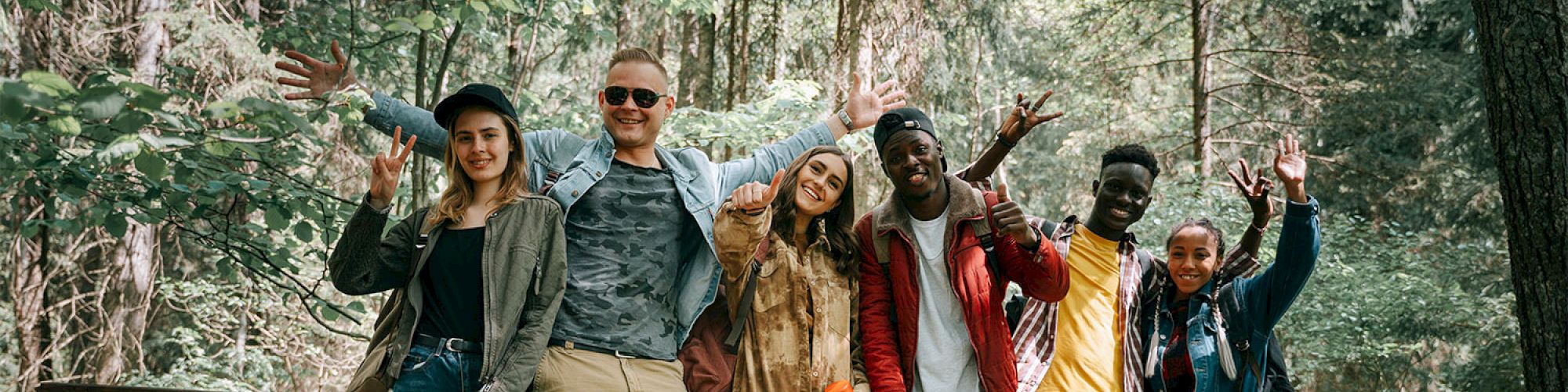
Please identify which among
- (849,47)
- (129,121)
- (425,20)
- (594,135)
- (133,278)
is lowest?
(133,278)

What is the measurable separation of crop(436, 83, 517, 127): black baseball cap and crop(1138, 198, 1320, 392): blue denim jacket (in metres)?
2.58

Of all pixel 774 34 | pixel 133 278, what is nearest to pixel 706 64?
pixel 774 34

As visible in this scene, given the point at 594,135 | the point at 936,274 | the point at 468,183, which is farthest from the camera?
the point at 594,135

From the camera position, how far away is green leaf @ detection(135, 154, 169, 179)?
380cm

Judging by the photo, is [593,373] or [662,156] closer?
[593,373]

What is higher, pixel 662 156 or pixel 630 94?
pixel 630 94

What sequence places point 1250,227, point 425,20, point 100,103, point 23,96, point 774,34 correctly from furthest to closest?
point 774,34 < point 425,20 < point 1250,227 < point 100,103 < point 23,96

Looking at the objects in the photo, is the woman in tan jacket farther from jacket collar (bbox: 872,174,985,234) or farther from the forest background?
the forest background

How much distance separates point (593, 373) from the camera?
3.22 metres

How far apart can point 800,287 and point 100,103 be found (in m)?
2.15

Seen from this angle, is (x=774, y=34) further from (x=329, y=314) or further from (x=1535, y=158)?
(x=1535, y=158)

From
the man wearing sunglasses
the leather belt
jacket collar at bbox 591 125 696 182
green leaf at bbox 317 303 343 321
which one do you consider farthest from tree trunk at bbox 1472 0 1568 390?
green leaf at bbox 317 303 343 321

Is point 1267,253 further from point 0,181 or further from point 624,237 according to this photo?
point 0,181

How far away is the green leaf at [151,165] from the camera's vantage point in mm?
3799
